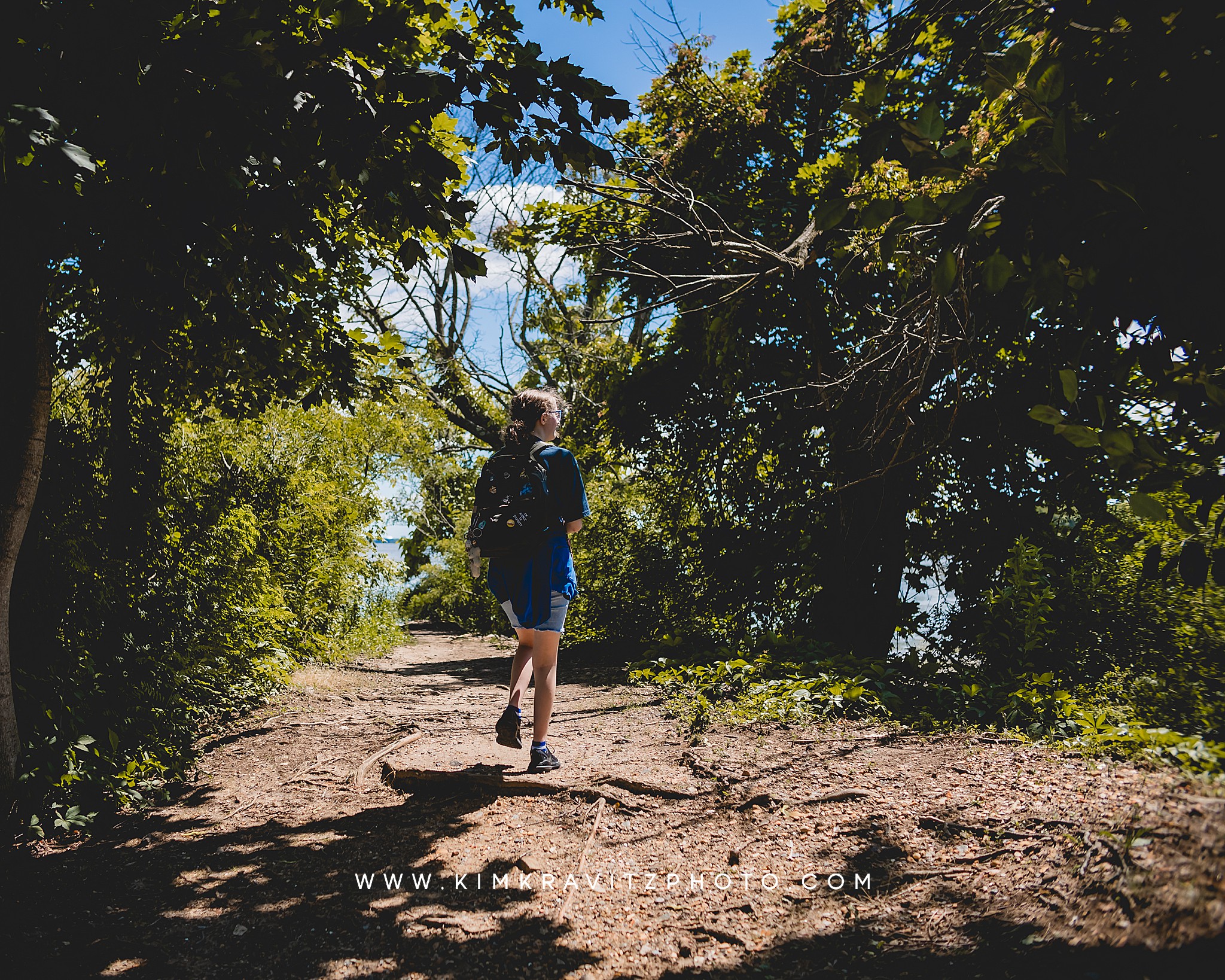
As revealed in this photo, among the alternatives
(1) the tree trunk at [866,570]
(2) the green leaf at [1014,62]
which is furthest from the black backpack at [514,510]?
(1) the tree trunk at [866,570]

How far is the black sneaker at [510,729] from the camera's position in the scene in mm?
3842

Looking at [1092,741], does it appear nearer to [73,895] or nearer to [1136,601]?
[1136,601]

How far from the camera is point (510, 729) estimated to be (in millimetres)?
3848

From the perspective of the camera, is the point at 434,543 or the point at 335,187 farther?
the point at 434,543

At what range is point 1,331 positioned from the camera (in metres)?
3.44

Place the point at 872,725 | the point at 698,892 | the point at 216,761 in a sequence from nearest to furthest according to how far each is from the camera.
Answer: the point at 698,892, the point at 872,725, the point at 216,761

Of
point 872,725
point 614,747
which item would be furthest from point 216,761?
point 872,725

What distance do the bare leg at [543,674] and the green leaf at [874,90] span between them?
8.56 ft

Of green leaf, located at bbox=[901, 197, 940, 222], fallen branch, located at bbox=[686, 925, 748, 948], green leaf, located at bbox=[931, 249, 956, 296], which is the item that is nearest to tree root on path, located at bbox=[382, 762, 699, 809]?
fallen branch, located at bbox=[686, 925, 748, 948]

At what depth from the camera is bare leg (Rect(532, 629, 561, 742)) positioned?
11.4ft

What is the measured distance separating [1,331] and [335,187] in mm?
2089

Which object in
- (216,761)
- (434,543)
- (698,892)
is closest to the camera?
(698,892)

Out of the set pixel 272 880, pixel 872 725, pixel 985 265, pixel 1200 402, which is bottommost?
pixel 272 880

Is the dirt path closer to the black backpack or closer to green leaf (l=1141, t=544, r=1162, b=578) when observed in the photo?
green leaf (l=1141, t=544, r=1162, b=578)
